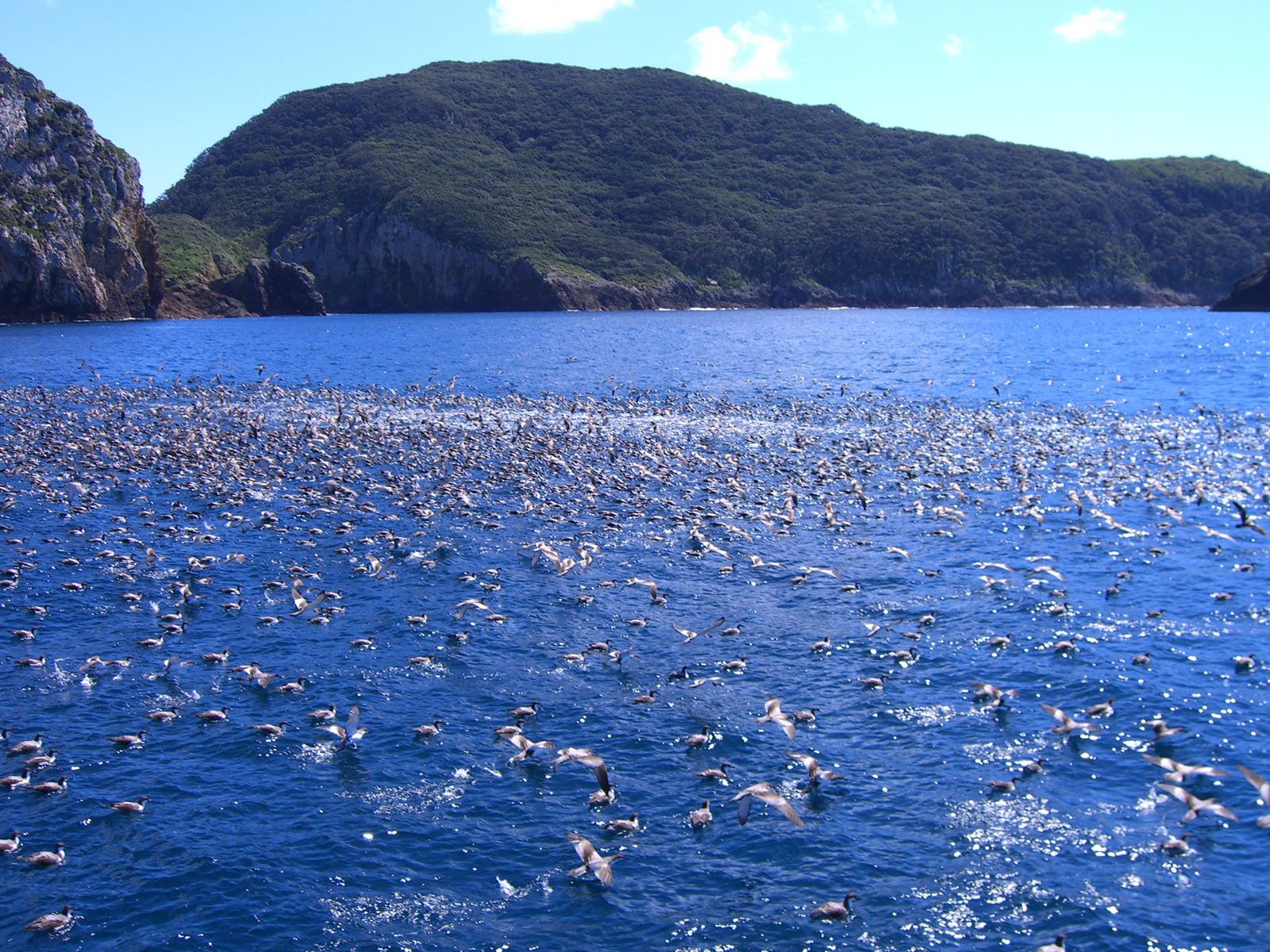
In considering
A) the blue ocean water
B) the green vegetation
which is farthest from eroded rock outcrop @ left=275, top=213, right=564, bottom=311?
the blue ocean water

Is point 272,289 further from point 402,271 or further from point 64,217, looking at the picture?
point 64,217

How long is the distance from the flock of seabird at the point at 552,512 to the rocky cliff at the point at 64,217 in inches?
2559

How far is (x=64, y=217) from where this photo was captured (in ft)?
377

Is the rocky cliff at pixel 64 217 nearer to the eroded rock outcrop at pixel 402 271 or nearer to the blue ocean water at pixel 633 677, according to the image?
the eroded rock outcrop at pixel 402 271

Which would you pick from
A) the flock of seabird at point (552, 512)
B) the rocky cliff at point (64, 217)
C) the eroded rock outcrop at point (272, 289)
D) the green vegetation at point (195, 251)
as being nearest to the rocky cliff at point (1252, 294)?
the flock of seabird at point (552, 512)

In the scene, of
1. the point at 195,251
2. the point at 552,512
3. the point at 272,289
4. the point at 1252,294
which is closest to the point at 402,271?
the point at 272,289

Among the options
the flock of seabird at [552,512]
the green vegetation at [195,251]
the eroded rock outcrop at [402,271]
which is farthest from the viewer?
the eroded rock outcrop at [402,271]

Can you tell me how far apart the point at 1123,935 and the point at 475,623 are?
49.6 feet

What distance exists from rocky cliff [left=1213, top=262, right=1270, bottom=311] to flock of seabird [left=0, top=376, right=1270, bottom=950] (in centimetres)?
13711

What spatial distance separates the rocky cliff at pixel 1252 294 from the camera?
168 m

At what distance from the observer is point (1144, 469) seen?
136 ft

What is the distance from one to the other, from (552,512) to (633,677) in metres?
13.7

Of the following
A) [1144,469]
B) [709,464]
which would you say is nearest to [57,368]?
[709,464]

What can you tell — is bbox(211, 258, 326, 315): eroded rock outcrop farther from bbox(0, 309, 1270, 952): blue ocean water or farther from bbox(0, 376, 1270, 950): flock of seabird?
bbox(0, 309, 1270, 952): blue ocean water
